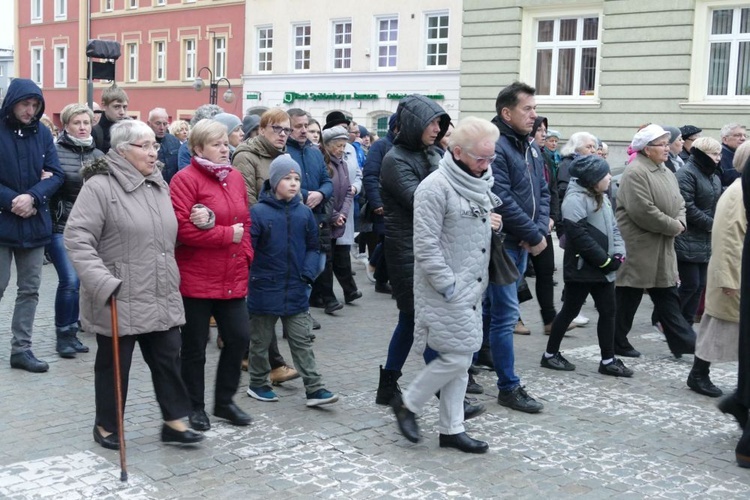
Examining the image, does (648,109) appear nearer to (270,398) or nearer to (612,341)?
(612,341)

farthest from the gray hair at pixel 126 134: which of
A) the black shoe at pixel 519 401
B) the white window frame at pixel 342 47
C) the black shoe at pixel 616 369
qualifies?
the white window frame at pixel 342 47

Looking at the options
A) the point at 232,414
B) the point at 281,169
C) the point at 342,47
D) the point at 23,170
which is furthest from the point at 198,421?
the point at 342,47

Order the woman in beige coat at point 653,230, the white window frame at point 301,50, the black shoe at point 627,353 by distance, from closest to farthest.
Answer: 1. the woman in beige coat at point 653,230
2. the black shoe at point 627,353
3. the white window frame at point 301,50

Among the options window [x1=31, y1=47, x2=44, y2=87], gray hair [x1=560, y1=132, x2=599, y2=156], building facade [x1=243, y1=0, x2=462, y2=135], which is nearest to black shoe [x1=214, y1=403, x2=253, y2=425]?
gray hair [x1=560, y1=132, x2=599, y2=156]

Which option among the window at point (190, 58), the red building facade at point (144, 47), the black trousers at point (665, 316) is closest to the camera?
the black trousers at point (665, 316)

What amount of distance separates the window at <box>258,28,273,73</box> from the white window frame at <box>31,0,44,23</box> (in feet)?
62.1

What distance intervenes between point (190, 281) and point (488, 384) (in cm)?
256

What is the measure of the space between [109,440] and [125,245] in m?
1.10

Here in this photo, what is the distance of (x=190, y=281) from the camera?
557 cm

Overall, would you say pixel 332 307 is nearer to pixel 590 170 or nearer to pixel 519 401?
pixel 590 170

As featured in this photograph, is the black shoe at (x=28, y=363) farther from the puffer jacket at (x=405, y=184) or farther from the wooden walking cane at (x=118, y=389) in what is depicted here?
the puffer jacket at (x=405, y=184)

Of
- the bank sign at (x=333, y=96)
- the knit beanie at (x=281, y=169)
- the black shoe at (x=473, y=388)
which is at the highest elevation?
the bank sign at (x=333, y=96)

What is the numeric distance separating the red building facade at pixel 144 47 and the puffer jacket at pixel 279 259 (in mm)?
30029

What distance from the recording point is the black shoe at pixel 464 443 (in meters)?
5.41
